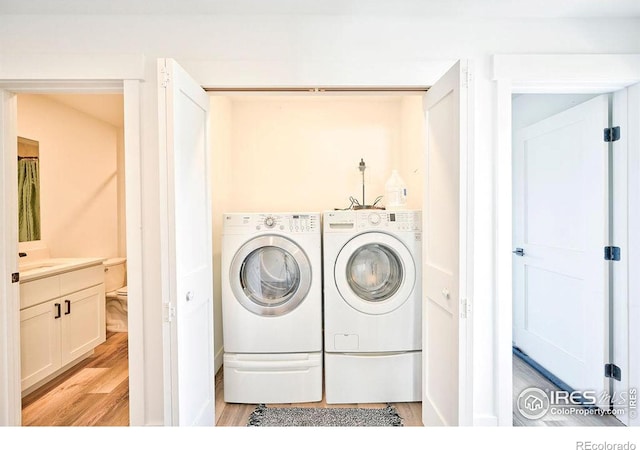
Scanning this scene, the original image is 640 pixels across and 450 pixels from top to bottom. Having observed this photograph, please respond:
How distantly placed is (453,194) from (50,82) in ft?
7.02

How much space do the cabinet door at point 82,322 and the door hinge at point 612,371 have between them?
378cm

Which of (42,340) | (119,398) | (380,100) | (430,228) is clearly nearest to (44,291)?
(42,340)

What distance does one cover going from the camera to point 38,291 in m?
2.41

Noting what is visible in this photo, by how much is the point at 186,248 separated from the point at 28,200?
2355 millimetres

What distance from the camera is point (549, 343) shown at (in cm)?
255

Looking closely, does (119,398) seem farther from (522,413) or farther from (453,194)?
(522,413)

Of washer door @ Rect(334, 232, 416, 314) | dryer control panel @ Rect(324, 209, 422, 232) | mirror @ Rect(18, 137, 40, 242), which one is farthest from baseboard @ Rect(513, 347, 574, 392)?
mirror @ Rect(18, 137, 40, 242)

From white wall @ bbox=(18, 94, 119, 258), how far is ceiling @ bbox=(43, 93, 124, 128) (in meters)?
0.08

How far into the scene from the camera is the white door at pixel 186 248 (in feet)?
4.71

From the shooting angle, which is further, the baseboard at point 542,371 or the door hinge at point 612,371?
the baseboard at point 542,371

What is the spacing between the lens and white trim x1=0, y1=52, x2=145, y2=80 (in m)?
1.76

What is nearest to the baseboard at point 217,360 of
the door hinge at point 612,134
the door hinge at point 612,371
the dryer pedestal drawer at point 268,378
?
the dryer pedestal drawer at point 268,378

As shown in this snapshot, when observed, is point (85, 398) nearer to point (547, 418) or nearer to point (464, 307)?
point (464, 307)

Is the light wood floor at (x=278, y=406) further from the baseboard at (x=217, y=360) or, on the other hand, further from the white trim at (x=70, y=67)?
the white trim at (x=70, y=67)
